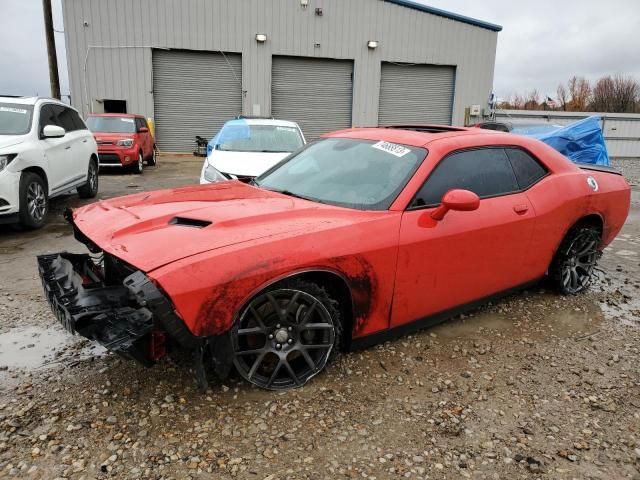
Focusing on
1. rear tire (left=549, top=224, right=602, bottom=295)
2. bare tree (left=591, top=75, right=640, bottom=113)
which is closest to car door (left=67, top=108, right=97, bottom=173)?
rear tire (left=549, top=224, right=602, bottom=295)

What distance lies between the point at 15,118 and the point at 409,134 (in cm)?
560

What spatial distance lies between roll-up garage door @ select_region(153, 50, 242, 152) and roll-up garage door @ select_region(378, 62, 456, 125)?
6091mm

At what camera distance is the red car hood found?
8.02 feet

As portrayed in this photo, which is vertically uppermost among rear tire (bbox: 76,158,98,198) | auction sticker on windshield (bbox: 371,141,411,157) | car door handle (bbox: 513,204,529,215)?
auction sticker on windshield (bbox: 371,141,411,157)

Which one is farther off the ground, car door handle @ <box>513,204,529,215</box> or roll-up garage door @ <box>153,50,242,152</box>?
roll-up garage door @ <box>153,50,242,152</box>

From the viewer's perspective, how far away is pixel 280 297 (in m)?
2.62

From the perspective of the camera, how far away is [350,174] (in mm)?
3393

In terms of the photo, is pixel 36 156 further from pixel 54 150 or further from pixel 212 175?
pixel 212 175

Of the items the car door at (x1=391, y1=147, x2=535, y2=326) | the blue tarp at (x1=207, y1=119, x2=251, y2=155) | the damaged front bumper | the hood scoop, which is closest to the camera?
the damaged front bumper

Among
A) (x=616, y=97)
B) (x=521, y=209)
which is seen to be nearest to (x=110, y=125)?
(x=521, y=209)

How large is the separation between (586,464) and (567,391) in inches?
26.5

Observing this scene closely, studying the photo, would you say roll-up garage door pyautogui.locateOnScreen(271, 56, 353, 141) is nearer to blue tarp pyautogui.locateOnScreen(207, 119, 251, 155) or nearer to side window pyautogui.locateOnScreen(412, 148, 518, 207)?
blue tarp pyautogui.locateOnScreen(207, 119, 251, 155)

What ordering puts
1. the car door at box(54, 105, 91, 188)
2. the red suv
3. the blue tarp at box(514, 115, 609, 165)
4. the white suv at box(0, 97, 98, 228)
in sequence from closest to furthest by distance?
1. the white suv at box(0, 97, 98, 228)
2. the car door at box(54, 105, 91, 188)
3. the blue tarp at box(514, 115, 609, 165)
4. the red suv

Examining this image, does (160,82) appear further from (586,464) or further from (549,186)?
(586,464)
